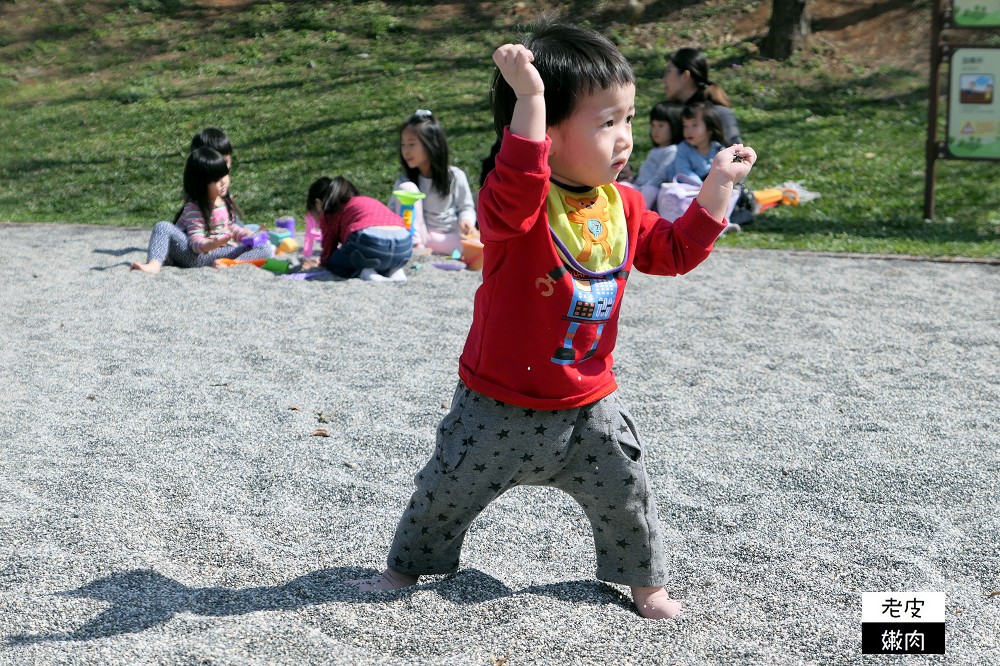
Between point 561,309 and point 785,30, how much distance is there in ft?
44.9

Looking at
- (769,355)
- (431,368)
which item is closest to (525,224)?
(431,368)

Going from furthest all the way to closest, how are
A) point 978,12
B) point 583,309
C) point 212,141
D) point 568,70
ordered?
point 978,12 < point 212,141 < point 583,309 < point 568,70

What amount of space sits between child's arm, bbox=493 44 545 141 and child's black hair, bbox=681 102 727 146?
6.63 meters

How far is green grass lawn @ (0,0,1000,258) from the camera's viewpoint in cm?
1045

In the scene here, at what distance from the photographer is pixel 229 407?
4.46 m

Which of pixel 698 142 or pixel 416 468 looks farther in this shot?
pixel 698 142

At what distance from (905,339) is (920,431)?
4.80 ft

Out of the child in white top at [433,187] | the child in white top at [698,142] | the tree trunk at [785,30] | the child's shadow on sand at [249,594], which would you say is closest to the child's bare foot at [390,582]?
the child's shadow on sand at [249,594]

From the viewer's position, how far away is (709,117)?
339 inches

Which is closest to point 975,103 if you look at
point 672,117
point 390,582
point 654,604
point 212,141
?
point 672,117

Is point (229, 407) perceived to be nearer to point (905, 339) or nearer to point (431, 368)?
point (431, 368)

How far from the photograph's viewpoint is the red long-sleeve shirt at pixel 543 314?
245 cm

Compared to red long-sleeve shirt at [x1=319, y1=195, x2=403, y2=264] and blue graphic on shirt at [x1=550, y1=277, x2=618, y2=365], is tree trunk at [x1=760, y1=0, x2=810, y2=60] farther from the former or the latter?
blue graphic on shirt at [x1=550, y1=277, x2=618, y2=365]

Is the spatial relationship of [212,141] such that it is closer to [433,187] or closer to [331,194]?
[331,194]
